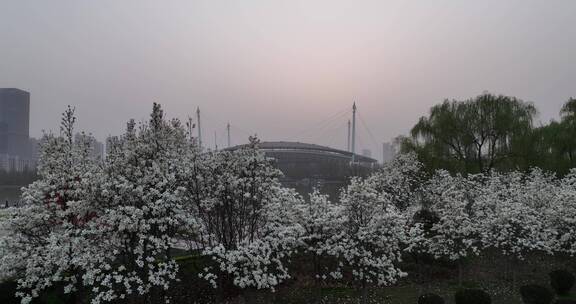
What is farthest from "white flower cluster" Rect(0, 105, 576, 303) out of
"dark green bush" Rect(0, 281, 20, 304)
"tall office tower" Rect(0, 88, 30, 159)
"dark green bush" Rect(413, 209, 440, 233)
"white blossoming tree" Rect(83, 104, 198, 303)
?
"tall office tower" Rect(0, 88, 30, 159)

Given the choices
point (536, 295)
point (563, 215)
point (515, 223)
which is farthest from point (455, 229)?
point (563, 215)

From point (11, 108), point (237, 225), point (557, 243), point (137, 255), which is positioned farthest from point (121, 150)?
point (11, 108)

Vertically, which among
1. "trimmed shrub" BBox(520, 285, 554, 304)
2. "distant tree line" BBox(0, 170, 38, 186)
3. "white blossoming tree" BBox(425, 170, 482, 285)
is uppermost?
"distant tree line" BBox(0, 170, 38, 186)

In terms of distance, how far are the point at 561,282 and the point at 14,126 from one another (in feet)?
492

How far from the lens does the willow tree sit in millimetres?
30125

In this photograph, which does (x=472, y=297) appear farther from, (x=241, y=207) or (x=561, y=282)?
(x=241, y=207)

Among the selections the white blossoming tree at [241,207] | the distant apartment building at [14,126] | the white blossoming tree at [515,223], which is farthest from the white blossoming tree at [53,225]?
the distant apartment building at [14,126]

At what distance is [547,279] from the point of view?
669 inches

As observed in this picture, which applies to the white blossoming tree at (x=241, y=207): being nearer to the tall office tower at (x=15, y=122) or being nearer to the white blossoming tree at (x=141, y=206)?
the white blossoming tree at (x=141, y=206)

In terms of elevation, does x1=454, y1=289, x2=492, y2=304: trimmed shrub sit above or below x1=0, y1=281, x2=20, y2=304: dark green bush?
below

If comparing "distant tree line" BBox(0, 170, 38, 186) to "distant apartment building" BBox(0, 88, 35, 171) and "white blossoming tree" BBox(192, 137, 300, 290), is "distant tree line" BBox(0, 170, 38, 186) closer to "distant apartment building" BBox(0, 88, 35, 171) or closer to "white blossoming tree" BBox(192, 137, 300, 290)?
"distant apartment building" BBox(0, 88, 35, 171)

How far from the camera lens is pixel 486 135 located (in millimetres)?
31000

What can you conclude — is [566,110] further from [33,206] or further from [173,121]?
[33,206]

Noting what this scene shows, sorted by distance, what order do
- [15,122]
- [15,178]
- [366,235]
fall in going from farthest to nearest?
[15,122] → [15,178] → [366,235]
